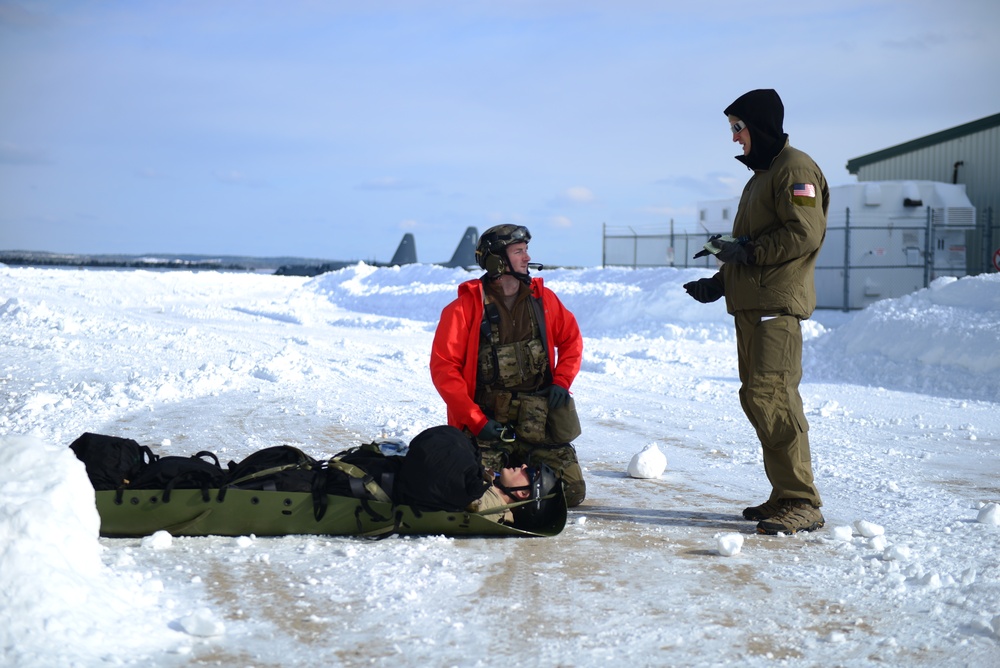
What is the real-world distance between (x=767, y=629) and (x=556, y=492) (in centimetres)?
178

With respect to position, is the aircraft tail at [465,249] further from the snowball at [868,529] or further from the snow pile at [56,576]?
the snow pile at [56,576]

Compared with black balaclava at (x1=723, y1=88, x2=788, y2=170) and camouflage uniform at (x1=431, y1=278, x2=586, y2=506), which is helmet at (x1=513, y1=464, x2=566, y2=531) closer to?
camouflage uniform at (x1=431, y1=278, x2=586, y2=506)

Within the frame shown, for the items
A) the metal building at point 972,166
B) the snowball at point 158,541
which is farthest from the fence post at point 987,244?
the snowball at point 158,541

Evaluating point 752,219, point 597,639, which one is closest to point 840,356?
point 752,219

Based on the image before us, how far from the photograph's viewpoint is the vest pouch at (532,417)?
18.7 ft

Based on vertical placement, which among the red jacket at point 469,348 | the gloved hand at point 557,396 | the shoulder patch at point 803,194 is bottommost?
the gloved hand at point 557,396

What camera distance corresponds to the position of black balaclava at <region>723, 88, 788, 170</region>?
5199 mm

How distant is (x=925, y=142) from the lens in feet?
105

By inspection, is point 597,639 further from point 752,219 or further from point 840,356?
point 840,356

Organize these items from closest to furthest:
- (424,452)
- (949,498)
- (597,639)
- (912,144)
A: (597,639) < (424,452) < (949,498) < (912,144)

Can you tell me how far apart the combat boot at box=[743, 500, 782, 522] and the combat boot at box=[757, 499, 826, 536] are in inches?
1.7

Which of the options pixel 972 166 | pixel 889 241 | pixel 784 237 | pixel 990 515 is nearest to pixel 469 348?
pixel 784 237

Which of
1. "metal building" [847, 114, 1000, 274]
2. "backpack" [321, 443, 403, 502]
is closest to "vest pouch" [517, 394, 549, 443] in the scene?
"backpack" [321, 443, 403, 502]

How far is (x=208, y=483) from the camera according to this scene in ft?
16.2
